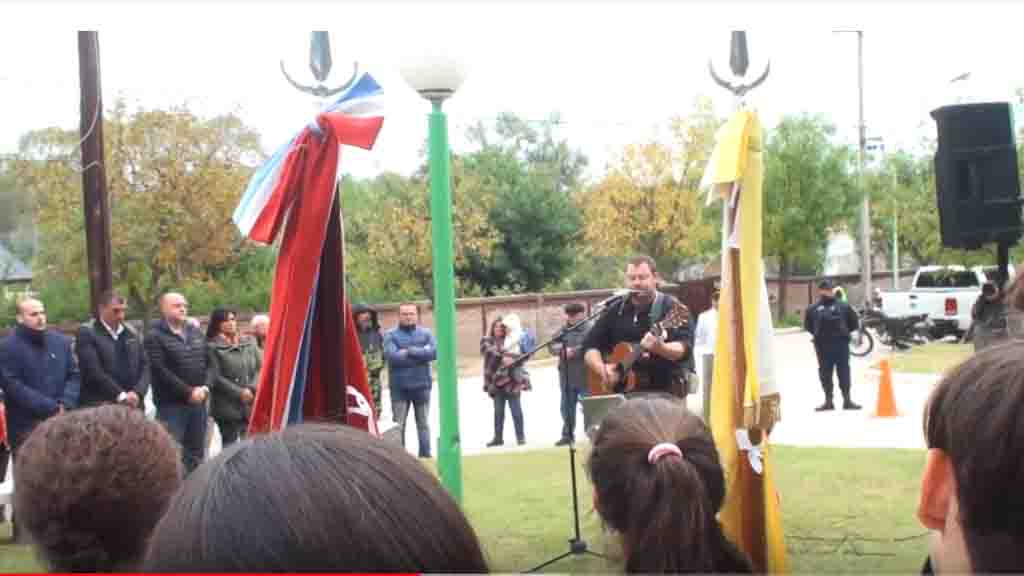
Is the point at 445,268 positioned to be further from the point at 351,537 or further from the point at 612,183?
the point at 612,183

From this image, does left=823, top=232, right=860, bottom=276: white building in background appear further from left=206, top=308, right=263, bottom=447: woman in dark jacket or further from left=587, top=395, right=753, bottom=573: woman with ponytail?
left=587, top=395, right=753, bottom=573: woman with ponytail

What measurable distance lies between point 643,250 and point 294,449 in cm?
3782

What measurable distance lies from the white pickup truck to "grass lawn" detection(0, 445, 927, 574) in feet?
52.3

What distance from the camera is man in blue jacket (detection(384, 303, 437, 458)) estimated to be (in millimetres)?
10352

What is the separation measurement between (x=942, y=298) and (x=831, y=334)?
13.3 meters

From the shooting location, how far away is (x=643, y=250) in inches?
1512

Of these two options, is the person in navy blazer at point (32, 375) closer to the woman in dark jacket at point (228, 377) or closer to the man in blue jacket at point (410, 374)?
the woman in dark jacket at point (228, 377)

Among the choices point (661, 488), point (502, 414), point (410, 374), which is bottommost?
point (502, 414)

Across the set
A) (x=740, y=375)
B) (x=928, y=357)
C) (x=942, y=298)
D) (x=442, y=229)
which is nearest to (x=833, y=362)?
(x=740, y=375)

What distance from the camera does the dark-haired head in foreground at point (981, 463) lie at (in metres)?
1.09

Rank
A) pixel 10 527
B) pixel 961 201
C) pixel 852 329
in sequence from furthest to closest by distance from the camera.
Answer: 1. pixel 852 329
2. pixel 10 527
3. pixel 961 201

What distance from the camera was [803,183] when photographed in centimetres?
3350

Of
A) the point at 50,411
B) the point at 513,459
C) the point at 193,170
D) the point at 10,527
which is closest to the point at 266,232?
the point at 50,411

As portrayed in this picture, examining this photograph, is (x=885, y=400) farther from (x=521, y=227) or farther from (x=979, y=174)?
(x=521, y=227)
